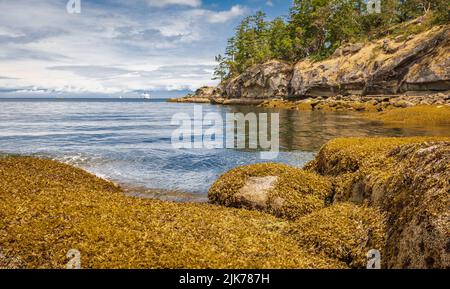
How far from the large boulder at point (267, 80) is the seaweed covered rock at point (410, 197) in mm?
101517

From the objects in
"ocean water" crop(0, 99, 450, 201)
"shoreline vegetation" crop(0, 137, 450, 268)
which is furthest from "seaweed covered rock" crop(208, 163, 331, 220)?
"ocean water" crop(0, 99, 450, 201)

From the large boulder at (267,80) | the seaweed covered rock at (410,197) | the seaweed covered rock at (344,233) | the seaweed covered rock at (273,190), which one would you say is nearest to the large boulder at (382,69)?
the large boulder at (267,80)

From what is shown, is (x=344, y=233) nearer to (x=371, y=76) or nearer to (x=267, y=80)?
(x=371, y=76)

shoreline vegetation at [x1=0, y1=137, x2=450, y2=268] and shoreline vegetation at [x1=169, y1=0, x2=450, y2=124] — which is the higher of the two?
shoreline vegetation at [x1=169, y1=0, x2=450, y2=124]

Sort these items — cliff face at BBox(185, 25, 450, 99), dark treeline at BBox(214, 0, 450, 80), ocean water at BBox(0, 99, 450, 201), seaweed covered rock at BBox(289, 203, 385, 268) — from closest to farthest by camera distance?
seaweed covered rock at BBox(289, 203, 385, 268) → ocean water at BBox(0, 99, 450, 201) → cliff face at BBox(185, 25, 450, 99) → dark treeline at BBox(214, 0, 450, 80)

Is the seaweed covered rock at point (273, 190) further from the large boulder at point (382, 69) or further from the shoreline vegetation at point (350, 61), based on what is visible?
the large boulder at point (382, 69)

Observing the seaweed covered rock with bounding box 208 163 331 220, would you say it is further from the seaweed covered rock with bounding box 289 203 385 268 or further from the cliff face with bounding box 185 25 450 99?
the cliff face with bounding box 185 25 450 99

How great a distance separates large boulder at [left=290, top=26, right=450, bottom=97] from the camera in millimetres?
63656

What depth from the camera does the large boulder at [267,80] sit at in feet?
361

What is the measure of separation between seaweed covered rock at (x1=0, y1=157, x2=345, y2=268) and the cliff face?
65.7 meters

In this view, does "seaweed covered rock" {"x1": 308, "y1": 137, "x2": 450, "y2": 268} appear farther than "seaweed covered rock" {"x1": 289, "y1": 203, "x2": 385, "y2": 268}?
No

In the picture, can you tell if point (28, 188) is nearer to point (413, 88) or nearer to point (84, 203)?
point (84, 203)

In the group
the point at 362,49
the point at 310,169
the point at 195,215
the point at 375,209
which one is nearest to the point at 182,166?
the point at 310,169
